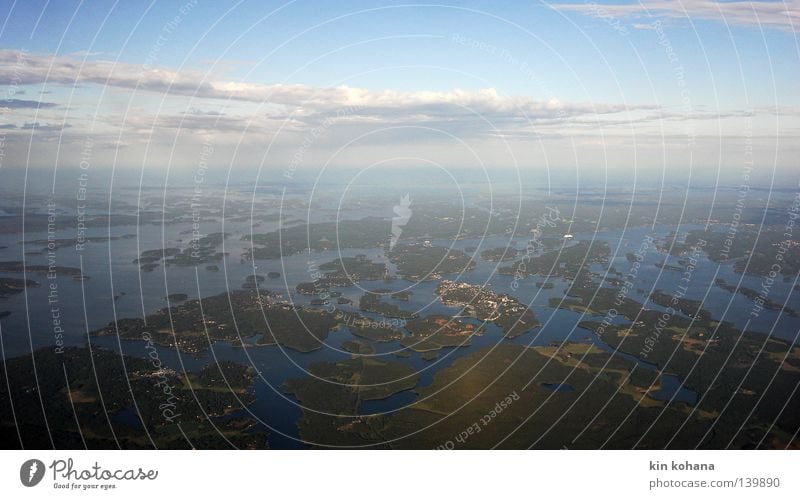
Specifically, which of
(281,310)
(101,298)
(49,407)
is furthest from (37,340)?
(281,310)

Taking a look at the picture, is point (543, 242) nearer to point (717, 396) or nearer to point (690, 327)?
point (690, 327)
